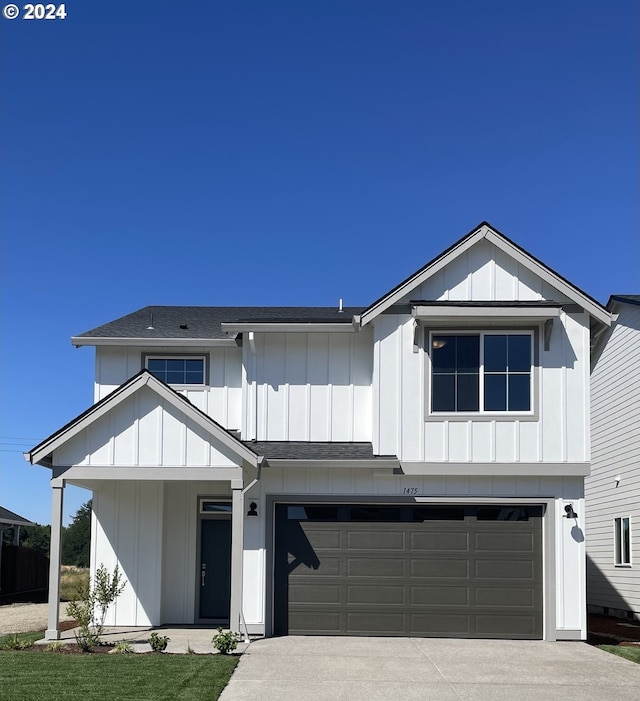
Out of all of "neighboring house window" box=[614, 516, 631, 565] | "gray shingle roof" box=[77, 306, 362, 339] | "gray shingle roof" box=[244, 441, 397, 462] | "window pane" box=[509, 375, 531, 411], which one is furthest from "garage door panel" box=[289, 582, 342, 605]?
"neighboring house window" box=[614, 516, 631, 565]

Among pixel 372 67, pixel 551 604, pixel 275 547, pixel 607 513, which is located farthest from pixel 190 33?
pixel 607 513

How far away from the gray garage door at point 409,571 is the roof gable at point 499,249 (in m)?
3.61

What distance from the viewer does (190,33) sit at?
1477 cm

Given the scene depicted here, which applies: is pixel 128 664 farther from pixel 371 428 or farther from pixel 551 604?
pixel 551 604

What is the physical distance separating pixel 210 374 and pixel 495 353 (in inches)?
225

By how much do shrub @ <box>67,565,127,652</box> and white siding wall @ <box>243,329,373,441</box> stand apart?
3567mm

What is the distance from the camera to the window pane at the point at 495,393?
49.7 feet

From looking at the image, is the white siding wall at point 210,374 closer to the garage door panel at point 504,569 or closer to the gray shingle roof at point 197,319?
the gray shingle roof at point 197,319

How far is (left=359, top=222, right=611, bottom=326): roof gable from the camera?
15.3m

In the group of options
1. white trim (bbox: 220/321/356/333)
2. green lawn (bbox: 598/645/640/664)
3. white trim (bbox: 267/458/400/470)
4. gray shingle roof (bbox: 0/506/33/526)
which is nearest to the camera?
green lawn (bbox: 598/645/640/664)

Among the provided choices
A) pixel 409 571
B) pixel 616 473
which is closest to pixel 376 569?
pixel 409 571

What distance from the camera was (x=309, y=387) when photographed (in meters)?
16.1

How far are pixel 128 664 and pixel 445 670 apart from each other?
4.28 m

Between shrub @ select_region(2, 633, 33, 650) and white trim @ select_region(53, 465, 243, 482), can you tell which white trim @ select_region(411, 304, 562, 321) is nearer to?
white trim @ select_region(53, 465, 243, 482)
